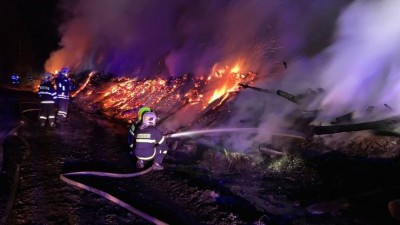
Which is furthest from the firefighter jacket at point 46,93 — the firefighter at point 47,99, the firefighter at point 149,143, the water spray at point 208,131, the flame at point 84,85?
the flame at point 84,85

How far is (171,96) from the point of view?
39.4 feet

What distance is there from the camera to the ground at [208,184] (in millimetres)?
4824

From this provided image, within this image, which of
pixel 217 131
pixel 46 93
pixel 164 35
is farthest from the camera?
pixel 164 35

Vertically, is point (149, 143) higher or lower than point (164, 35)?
lower

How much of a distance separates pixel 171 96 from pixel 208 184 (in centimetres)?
623

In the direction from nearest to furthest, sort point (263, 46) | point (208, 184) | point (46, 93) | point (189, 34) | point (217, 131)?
point (208, 184) < point (217, 131) < point (46, 93) < point (263, 46) < point (189, 34)

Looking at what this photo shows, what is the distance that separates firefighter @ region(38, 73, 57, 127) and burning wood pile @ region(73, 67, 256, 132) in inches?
103

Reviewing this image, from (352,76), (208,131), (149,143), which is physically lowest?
(149,143)

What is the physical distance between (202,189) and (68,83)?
6.36 m

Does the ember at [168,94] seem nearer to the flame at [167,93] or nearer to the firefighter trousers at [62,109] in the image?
the flame at [167,93]

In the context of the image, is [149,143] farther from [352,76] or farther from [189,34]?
[189,34]

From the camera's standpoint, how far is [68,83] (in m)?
10.3

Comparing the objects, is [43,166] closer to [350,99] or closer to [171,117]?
[171,117]

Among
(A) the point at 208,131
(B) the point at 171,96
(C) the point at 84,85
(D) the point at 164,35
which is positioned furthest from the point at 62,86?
(D) the point at 164,35
